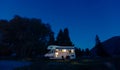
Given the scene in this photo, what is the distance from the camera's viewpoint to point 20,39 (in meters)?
55.1

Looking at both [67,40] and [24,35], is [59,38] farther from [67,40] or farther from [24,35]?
[24,35]

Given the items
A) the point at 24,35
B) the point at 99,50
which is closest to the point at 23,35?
the point at 24,35

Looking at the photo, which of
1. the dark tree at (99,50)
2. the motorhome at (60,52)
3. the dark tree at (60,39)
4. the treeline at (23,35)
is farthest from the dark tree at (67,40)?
the motorhome at (60,52)

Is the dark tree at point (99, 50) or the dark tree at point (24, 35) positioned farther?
the dark tree at point (99, 50)

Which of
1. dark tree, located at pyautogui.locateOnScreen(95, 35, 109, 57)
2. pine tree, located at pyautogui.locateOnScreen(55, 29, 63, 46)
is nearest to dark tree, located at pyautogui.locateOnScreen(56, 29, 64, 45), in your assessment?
pine tree, located at pyautogui.locateOnScreen(55, 29, 63, 46)

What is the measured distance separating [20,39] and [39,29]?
17.9ft

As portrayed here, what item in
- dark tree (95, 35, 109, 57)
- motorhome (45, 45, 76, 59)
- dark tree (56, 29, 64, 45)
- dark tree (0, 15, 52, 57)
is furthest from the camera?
dark tree (56, 29, 64, 45)

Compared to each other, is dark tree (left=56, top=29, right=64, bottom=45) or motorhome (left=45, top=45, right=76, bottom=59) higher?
dark tree (left=56, top=29, right=64, bottom=45)

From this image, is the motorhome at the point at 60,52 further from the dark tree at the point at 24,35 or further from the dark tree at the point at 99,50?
the dark tree at the point at 99,50

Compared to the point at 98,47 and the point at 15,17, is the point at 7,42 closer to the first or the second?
the point at 15,17

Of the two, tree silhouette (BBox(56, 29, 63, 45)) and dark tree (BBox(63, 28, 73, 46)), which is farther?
tree silhouette (BBox(56, 29, 63, 45))

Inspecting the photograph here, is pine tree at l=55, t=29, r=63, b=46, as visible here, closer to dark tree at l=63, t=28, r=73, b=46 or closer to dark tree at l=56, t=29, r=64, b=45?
dark tree at l=56, t=29, r=64, b=45

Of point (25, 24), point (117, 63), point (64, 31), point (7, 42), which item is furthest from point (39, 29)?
point (117, 63)

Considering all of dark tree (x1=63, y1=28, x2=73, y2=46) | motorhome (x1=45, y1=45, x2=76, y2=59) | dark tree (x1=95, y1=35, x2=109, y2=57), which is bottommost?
motorhome (x1=45, y1=45, x2=76, y2=59)
